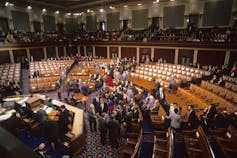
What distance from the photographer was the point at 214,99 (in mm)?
7617

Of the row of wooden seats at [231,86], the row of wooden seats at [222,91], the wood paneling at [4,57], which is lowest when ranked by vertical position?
A: the row of wooden seats at [222,91]

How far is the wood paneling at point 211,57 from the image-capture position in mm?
12886

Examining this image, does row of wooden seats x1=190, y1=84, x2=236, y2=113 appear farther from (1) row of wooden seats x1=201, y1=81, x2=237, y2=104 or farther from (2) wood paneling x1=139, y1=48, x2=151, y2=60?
(2) wood paneling x1=139, y1=48, x2=151, y2=60

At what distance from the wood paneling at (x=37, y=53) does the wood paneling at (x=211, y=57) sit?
17.1 metres

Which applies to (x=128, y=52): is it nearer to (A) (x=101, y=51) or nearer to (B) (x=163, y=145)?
(A) (x=101, y=51)

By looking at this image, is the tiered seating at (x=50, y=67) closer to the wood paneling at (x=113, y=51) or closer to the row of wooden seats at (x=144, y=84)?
the wood paneling at (x=113, y=51)

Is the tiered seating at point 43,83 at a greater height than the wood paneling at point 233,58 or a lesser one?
lesser

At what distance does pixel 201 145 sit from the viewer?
468cm

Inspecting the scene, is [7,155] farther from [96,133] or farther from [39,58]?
[39,58]

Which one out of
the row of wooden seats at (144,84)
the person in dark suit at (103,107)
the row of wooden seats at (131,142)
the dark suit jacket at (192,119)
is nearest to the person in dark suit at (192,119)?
the dark suit jacket at (192,119)

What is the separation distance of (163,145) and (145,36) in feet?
45.5

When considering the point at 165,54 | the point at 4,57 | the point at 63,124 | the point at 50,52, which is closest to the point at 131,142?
the point at 63,124

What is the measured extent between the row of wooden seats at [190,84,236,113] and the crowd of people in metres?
6.04

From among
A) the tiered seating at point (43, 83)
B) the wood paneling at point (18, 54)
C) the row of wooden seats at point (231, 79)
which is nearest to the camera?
the row of wooden seats at point (231, 79)
